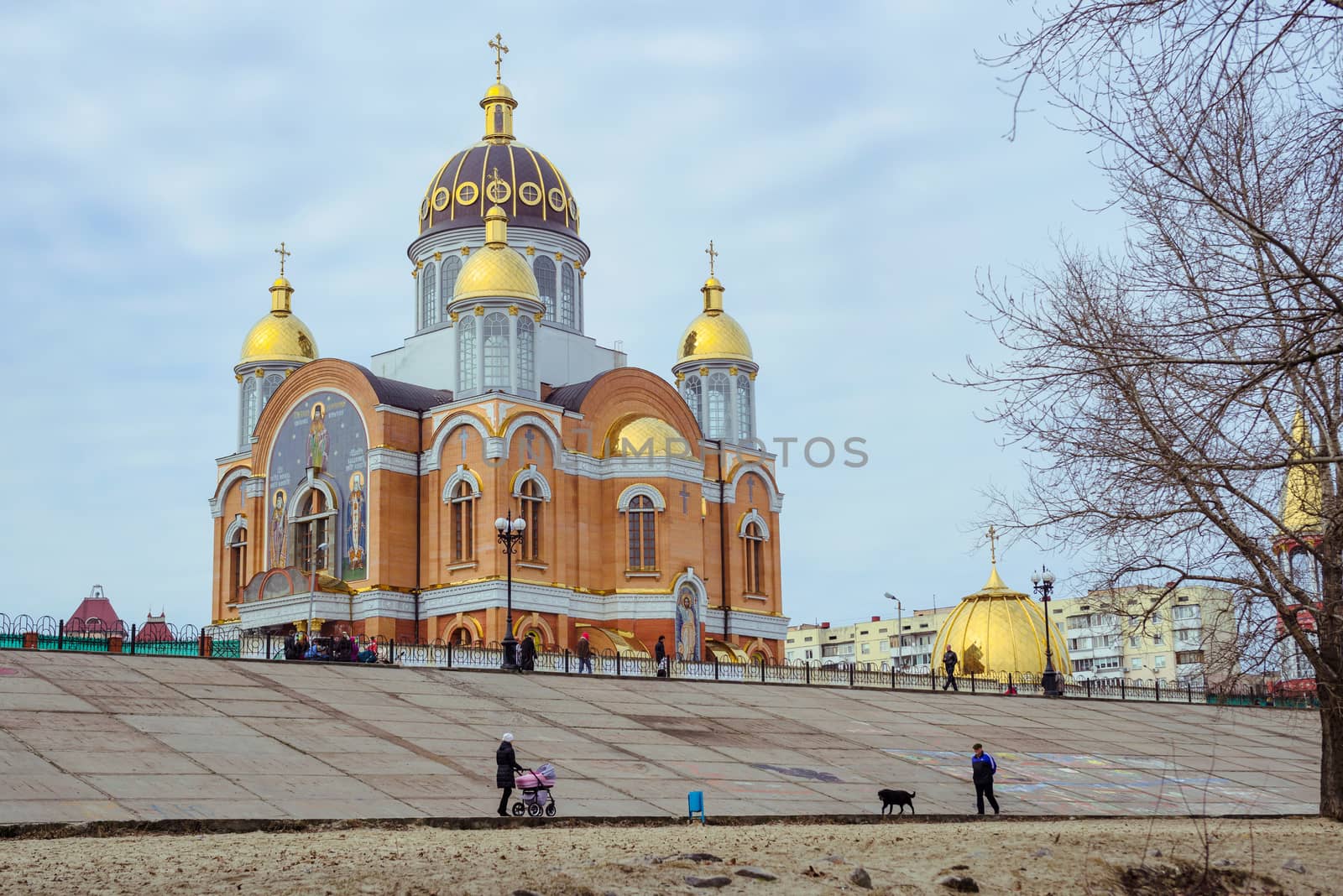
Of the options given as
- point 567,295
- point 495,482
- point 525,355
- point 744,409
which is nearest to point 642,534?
point 495,482

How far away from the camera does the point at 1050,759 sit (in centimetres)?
2864

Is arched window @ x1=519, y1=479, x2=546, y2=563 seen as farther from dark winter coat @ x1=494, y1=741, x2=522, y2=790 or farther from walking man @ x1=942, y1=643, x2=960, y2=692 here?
dark winter coat @ x1=494, y1=741, x2=522, y2=790

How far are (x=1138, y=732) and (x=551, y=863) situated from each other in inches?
943

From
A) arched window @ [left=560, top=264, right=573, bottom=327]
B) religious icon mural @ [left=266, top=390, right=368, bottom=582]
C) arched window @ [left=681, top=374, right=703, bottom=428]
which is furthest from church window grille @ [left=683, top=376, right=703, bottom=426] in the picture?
religious icon mural @ [left=266, top=390, right=368, bottom=582]

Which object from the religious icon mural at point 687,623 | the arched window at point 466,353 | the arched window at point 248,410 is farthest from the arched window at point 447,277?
the religious icon mural at point 687,623

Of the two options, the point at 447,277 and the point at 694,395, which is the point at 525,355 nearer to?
the point at 447,277

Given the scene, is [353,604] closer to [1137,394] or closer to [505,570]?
[505,570]

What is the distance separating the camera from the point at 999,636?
49.1m

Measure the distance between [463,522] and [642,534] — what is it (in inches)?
207

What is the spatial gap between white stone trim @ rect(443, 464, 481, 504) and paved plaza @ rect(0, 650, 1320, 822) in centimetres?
1244

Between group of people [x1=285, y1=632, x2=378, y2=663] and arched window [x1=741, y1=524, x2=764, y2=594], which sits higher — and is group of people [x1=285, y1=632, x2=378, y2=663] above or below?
below

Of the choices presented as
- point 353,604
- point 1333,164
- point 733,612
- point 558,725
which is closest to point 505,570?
point 353,604

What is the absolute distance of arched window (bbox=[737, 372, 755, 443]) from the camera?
175ft

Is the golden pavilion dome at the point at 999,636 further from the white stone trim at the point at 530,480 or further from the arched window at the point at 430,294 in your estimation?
the arched window at the point at 430,294
